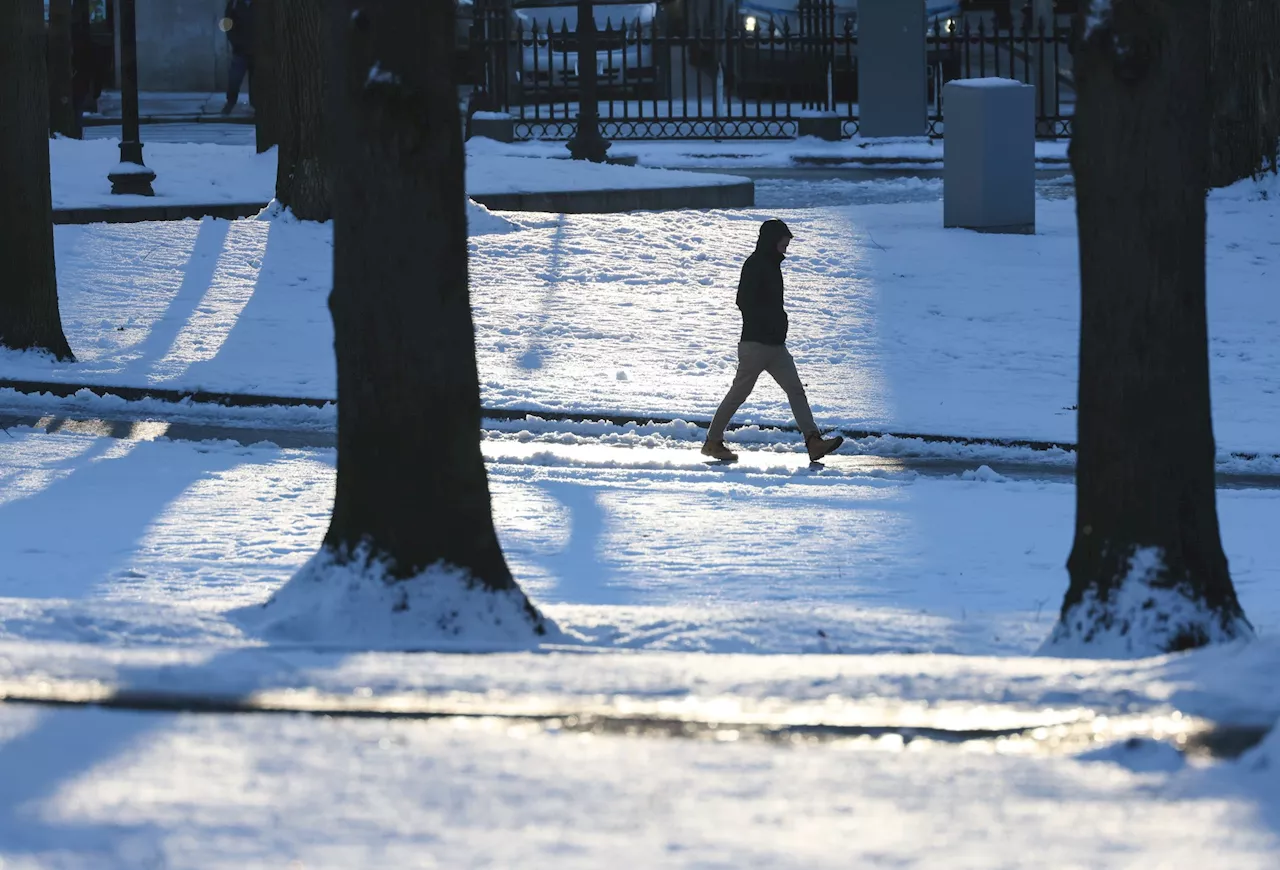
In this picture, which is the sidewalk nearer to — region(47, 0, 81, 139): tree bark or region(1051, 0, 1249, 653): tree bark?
region(47, 0, 81, 139): tree bark

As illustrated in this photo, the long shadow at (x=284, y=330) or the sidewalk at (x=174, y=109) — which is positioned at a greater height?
the sidewalk at (x=174, y=109)

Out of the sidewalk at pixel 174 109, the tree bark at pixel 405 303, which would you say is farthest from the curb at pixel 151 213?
the tree bark at pixel 405 303

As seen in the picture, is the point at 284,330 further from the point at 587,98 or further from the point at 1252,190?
the point at 1252,190

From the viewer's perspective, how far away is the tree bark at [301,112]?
58.0 feet

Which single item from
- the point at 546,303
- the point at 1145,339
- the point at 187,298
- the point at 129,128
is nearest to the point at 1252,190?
the point at 546,303

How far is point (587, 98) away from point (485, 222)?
5.78 m

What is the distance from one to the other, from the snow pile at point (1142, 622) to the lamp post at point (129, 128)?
529 inches

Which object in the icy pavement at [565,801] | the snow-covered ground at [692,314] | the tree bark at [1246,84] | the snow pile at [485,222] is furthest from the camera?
the tree bark at [1246,84]

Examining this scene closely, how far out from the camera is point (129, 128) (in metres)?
18.8

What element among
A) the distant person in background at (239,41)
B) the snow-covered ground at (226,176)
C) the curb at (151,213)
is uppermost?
the distant person in background at (239,41)

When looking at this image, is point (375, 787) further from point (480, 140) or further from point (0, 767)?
point (480, 140)

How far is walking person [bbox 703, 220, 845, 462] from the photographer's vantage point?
11234mm

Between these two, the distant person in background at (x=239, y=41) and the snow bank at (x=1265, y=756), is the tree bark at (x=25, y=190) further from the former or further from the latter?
the distant person in background at (x=239, y=41)

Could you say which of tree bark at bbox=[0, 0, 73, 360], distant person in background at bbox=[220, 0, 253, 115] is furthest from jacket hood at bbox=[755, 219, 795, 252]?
distant person in background at bbox=[220, 0, 253, 115]
